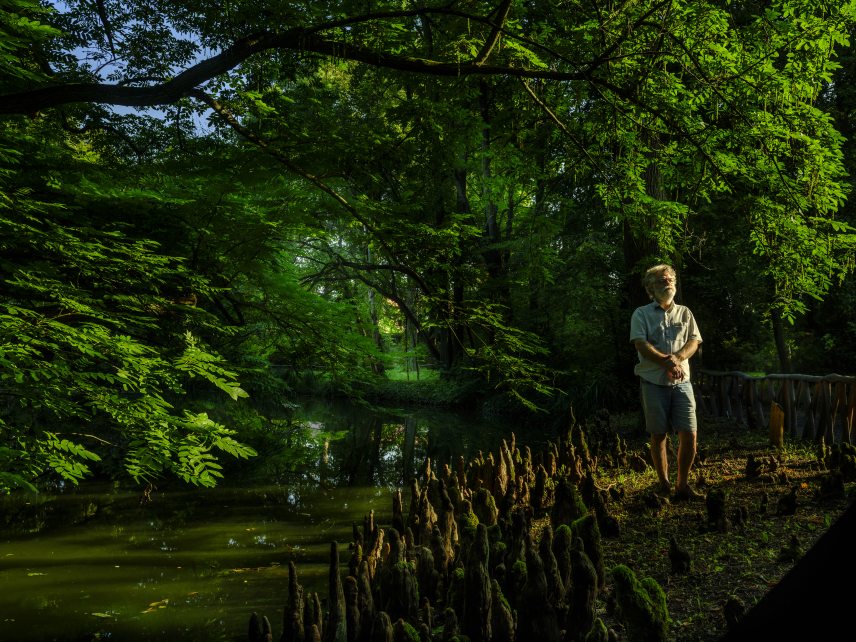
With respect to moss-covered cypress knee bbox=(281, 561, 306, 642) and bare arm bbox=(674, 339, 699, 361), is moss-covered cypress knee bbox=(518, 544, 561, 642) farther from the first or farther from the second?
bare arm bbox=(674, 339, 699, 361)

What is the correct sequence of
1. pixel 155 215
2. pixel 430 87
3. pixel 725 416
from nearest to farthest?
pixel 155 215
pixel 430 87
pixel 725 416

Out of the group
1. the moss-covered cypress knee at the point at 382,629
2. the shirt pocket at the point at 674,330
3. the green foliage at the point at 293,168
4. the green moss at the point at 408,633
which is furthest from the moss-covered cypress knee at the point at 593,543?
the green foliage at the point at 293,168

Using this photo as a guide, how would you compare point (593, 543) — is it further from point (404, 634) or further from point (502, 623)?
point (404, 634)

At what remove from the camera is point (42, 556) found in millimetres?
6406

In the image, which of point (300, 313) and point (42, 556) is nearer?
point (42, 556)

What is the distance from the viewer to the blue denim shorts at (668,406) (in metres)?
5.28

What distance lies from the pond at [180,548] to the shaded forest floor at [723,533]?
2804mm

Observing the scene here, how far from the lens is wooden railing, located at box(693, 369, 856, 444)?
7.49 metres

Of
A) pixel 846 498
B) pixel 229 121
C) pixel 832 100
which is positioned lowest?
pixel 846 498

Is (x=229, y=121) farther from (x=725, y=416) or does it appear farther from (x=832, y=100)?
(x=832, y=100)

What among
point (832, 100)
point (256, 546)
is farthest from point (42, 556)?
point (832, 100)

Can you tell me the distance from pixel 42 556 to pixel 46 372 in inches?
136

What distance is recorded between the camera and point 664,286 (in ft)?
17.6

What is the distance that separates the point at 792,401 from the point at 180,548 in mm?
8463
